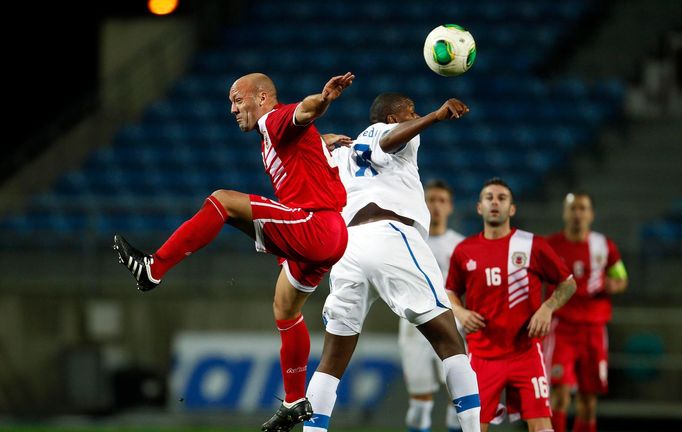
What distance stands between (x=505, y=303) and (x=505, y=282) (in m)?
0.15

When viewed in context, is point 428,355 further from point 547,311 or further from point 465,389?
point 465,389

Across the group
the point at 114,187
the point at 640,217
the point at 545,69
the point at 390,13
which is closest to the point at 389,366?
the point at 640,217

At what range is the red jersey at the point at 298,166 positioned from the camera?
7352mm

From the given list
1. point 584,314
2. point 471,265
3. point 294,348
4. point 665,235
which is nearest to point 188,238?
point 294,348

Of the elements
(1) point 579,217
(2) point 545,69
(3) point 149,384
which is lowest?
(3) point 149,384

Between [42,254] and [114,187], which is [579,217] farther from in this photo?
[114,187]

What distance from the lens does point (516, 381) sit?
8141 millimetres

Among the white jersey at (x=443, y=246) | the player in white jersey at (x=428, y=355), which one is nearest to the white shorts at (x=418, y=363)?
the player in white jersey at (x=428, y=355)

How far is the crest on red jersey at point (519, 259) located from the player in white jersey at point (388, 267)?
2.92 feet

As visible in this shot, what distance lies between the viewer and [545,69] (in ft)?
63.7

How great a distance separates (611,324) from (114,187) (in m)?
7.82

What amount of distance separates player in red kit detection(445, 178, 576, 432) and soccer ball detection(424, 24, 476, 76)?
124 cm

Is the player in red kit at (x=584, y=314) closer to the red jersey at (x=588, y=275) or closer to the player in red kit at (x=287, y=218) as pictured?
the red jersey at (x=588, y=275)

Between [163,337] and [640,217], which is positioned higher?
[640,217]
